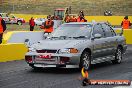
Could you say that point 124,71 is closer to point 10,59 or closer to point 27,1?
point 10,59

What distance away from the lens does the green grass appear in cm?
6469

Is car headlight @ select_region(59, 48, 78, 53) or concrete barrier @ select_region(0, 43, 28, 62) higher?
car headlight @ select_region(59, 48, 78, 53)

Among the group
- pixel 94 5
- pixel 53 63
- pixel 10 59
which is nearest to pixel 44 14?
pixel 94 5

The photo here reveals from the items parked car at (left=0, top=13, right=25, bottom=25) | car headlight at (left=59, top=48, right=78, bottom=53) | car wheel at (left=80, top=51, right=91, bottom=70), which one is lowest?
parked car at (left=0, top=13, right=25, bottom=25)

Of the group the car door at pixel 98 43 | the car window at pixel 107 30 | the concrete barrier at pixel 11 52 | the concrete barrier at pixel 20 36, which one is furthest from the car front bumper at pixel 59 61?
the concrete barrier at pixel 20 36

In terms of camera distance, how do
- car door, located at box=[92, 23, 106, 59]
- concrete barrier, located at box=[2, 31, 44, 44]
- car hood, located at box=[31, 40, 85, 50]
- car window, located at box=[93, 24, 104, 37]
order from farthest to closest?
concrete barrier, located at box=[2, 31, 44, 44], car window, located at box=[93, 24, 104, 37], car door, located at box=[92, 23, 106, 59], car hood, located at box=[31, 40, 85, 50]

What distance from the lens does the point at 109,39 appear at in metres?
14.1

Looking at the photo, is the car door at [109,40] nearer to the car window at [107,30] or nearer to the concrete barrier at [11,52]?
the car window at [107,30]

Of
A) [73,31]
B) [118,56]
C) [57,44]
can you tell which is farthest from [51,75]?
[118,56]

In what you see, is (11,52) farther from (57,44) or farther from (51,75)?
(51,75)

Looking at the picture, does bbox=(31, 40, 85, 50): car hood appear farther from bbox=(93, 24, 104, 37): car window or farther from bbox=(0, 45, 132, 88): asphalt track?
bbox=(93, 24, 104, 37): car window

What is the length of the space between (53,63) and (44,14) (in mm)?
52834

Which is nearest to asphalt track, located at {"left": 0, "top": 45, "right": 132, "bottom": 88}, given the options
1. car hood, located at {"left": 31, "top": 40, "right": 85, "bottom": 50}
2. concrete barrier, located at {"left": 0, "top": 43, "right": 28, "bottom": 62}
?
car hood, located at {"left": 31, "top": 40, "right": 85, "bottom": 50}

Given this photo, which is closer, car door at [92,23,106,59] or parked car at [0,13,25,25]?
car door at [92,23,106,59]
